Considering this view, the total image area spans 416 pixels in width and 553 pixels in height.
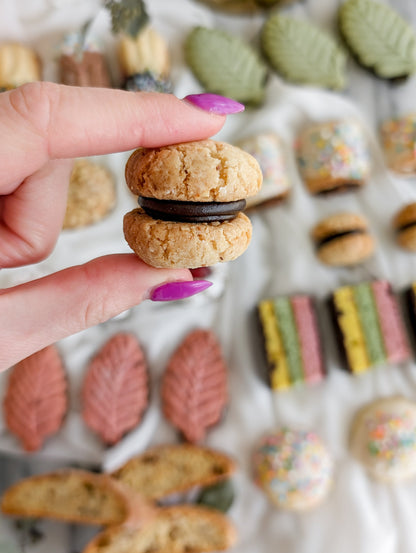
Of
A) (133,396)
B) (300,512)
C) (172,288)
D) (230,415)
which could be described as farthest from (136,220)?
(300,512)

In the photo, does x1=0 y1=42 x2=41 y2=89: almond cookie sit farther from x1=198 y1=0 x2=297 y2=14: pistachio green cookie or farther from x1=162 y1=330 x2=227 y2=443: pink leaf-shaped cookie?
x1=162 y1=330 x2=227 y2=443: pink leaf-shaped cookie

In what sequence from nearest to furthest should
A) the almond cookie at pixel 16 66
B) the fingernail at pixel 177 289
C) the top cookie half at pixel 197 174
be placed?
the top cookie half at pixel 197 174
the fingernail at pixel 177 289
the almond cookie at pixel 16 66

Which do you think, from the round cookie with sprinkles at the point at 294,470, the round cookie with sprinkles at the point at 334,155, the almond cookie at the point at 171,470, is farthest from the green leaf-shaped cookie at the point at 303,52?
the almond cookie at the point at 171,470

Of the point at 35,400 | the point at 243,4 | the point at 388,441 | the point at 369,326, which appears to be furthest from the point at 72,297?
the point at 243,4

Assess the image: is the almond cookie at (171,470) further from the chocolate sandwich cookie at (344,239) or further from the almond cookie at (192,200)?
the almond cookie at (192,200)

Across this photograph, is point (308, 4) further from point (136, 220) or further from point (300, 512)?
point (300, 512)

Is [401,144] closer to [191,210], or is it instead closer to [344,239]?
[344,239]
